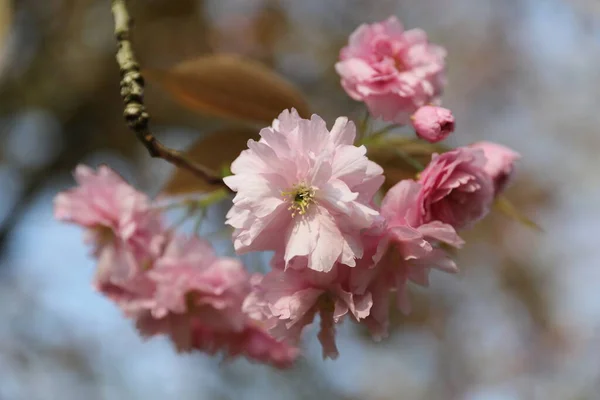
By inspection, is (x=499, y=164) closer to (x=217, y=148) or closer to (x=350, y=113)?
(x=217, y=148)

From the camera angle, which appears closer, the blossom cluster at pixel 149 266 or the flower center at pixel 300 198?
the flower center at pixel 300 198

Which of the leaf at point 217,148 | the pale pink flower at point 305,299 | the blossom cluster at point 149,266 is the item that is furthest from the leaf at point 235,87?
the pale pink flower at point 305,299

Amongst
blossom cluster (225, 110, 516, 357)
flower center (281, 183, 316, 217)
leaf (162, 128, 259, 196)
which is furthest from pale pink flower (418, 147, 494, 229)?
leaf (162, 128, 259, 196)

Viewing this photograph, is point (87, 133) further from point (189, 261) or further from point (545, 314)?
point (545, 314)

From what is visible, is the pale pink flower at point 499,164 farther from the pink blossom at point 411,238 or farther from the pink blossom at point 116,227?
the pink blossom at point 116,227

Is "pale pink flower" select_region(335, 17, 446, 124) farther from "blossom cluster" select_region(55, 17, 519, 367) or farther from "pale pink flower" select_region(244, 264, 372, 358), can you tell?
"pale pink flower" select_region(244, 264, 372, 358)

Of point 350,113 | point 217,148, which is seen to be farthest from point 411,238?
point 350,113

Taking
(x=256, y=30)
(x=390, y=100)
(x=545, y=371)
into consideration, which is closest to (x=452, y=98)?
(x=256, y=30)
